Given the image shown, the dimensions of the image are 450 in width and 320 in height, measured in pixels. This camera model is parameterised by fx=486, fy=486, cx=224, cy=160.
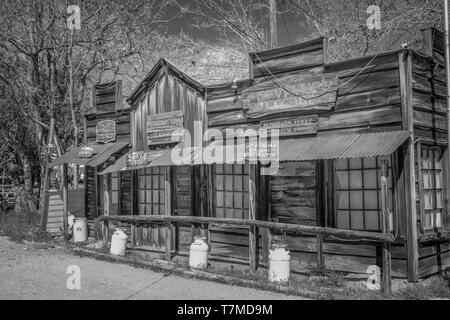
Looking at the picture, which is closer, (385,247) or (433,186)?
(385,247)

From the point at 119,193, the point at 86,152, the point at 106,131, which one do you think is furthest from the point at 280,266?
the point at 106,131

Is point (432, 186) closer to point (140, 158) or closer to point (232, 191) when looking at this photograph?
point (232, 191)

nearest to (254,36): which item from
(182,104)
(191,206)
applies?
(182,104)

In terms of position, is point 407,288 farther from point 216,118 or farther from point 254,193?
point 216,118

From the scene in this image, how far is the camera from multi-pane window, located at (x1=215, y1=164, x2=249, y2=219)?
35.3 feet

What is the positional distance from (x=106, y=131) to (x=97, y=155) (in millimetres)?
999

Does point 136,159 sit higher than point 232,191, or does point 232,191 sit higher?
point 136,159

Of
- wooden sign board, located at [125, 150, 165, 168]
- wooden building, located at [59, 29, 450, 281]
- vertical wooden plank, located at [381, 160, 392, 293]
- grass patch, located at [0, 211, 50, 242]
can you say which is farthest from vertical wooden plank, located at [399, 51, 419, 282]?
grass patch, located at [0, 211, 50, 242]

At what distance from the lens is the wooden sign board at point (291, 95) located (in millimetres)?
9227

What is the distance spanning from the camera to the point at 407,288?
7.66m

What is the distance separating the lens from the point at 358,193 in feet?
29.3

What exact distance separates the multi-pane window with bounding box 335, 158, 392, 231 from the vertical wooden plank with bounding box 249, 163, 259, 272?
175cm

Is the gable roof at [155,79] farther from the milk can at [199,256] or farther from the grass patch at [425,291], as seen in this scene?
the grass patch at [425,291]

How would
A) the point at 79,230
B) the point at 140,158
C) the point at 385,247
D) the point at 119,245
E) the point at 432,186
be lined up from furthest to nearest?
1. the point at 79,230
2. the point at 140,158
3. the point at 119,245
4. the point at 432,186
5. the point at 385,247
